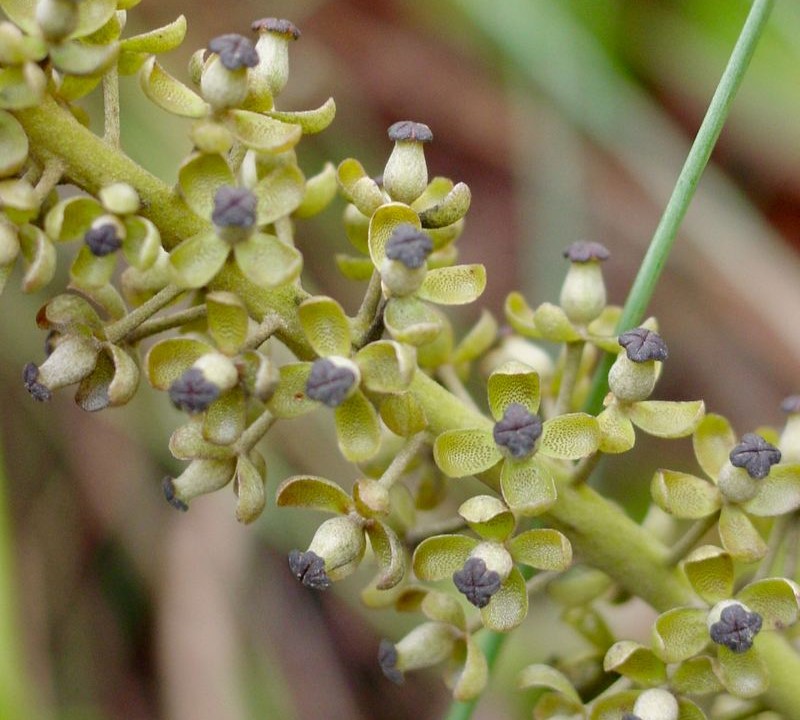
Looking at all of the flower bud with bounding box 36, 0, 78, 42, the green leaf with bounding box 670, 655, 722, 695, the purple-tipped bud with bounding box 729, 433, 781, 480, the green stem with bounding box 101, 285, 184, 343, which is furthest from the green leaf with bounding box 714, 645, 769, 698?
the flower bud with bounding box 36, 0, 78, 42

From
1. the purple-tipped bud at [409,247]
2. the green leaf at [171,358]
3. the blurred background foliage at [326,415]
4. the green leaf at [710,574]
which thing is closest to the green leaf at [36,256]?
the green leaf at [171,358]

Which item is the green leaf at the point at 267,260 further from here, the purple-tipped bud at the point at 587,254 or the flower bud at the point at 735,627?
the flower bud at the point at 735,627

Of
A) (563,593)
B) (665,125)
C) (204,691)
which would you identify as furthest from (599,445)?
(665,125)

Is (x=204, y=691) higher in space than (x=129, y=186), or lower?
lower

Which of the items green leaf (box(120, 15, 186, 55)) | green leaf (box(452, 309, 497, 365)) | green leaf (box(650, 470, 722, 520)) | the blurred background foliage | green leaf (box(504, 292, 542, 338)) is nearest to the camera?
green leaf (box(120, 15, 186, 55))

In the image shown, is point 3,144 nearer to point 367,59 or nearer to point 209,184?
point 209,184

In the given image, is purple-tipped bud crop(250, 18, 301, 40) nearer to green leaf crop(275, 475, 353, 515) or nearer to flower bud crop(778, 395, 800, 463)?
green leaf crop(275, 475, 353, 515)

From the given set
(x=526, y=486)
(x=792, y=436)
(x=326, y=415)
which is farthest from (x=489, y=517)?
(x=326, y=415)
